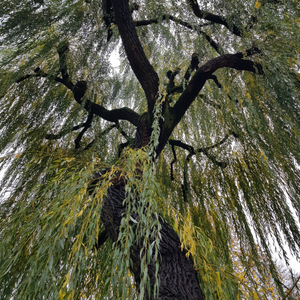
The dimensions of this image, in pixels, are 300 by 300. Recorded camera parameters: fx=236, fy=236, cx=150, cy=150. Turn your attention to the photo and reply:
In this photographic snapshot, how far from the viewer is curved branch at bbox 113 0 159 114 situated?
1.73 metres

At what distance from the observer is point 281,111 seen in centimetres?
132

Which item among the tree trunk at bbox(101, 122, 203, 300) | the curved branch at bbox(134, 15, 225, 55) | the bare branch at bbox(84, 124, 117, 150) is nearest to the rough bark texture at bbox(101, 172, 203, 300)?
the tree trunk at bbox(101, 122, 203, 300)

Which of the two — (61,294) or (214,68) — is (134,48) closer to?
(214,68)

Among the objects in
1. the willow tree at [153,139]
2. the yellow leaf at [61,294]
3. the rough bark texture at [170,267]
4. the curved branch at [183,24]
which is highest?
the curved branch at [183,24]

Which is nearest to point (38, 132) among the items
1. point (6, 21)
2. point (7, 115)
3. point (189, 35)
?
point (7, 115)

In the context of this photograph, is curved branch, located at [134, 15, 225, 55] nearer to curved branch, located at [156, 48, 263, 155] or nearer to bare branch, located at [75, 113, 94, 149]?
curved branch, located at [156, 48, 263, 155]

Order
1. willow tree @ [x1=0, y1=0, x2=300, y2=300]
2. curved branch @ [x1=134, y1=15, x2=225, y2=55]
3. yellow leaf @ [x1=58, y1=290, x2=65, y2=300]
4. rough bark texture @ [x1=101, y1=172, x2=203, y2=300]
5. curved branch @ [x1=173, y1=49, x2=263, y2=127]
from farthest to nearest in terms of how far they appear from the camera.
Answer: curved branch @ [x1=134, y1=15, x2=225, y2=55], curved branch @ [x1=173, y1=49, x2=263, y2=127], willow tree @ [x1=0, y1=0, x2=300, y2=300], rough bark texture @ [x1=101, y1=172, x2=203, y2=300], yellow leaf @ [x1=58, y1=290, x2=65, y2=300]

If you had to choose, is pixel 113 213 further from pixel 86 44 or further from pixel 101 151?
pixel 86 44

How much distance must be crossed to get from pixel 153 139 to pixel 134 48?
84 cm

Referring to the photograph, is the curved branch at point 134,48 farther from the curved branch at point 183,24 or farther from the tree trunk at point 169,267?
the tree trunk at point 169,267

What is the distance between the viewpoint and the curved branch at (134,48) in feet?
5.66

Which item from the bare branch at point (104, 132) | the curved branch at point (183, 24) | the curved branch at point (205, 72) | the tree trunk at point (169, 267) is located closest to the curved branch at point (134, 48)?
the curved branch at point (205, 72)

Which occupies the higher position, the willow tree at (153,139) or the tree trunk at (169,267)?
the willow tree at (153,139)

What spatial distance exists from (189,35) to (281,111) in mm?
1257
